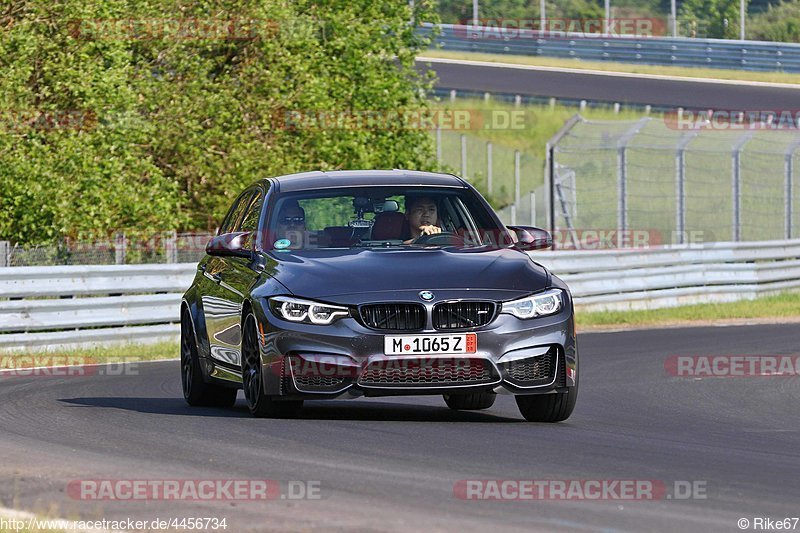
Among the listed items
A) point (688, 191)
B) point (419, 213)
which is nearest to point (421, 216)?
point (419, 213)

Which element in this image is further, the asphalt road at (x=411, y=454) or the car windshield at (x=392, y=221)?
the car windshield at (x=392, y=221)

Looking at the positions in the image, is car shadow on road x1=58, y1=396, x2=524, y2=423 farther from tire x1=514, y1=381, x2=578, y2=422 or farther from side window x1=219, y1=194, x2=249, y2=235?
side window x1=219, y1=194, x2=249, y2=235

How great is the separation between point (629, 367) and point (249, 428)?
282 inches

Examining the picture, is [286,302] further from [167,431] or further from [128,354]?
[128,354]

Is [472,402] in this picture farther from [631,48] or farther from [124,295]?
[631,48]

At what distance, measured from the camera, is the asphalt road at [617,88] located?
4662 centimetres

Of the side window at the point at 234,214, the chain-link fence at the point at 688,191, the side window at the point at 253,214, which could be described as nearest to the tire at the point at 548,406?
the side window at the point at 253,214

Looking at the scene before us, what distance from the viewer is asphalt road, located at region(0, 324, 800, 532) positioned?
6543 mm

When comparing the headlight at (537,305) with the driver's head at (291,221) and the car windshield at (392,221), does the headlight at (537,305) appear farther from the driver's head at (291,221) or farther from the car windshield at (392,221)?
the driver's head at (291,221)

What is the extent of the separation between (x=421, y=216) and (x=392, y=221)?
26cm

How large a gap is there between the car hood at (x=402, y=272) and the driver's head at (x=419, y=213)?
0.43 m

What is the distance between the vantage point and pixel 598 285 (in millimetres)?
24984

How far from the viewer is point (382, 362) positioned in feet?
31.3

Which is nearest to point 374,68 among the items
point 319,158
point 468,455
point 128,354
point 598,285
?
point 319,158
